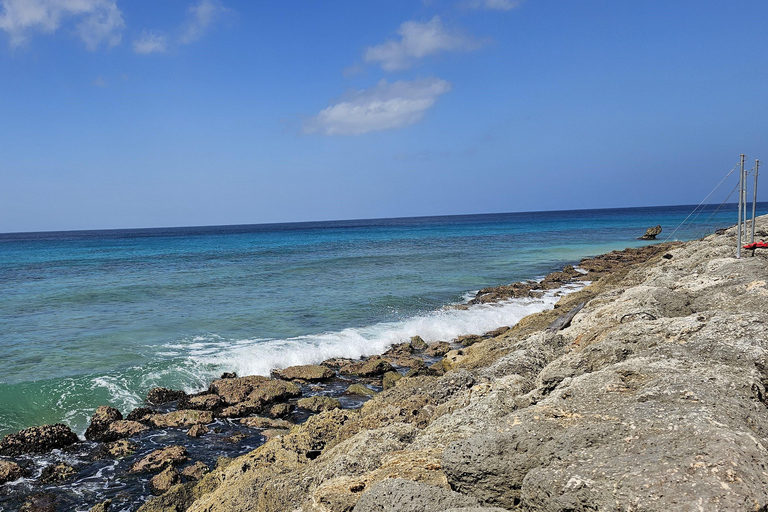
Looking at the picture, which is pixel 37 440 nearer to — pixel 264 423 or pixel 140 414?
pixel 140 414

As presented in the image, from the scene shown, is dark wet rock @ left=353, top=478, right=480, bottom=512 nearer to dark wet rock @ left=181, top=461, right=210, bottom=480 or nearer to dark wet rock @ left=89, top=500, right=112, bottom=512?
dark wet rock @ left=181, top=461, right=210, bottom=480

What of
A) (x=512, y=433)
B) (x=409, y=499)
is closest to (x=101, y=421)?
(x=409, y=499)

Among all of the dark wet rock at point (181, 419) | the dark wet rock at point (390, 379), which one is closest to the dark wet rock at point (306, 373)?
the dark wet rock at point (390, 379)

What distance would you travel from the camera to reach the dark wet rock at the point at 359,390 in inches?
439

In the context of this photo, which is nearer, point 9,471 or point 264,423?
point 9,471

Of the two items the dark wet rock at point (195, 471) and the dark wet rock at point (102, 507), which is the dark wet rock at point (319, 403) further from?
the dark wet rock at point (102, 507)

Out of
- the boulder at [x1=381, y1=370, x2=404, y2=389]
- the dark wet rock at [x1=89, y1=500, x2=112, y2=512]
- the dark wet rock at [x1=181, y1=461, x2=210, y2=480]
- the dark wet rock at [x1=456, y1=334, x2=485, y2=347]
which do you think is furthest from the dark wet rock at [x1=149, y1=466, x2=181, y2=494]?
the dark wet rock at [x1=456, y1=334, x2=485, y2=347]

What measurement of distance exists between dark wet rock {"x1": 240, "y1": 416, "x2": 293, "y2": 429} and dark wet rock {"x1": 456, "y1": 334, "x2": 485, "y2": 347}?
265 inches

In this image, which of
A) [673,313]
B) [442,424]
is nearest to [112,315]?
[442,424]

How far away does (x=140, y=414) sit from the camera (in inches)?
398

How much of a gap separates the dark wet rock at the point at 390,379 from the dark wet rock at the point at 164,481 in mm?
4964

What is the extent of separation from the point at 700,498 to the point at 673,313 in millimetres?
6361

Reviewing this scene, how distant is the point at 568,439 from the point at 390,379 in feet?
26.5

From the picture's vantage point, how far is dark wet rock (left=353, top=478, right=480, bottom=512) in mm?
3607
